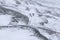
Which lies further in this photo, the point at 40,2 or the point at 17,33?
the point at 40,2

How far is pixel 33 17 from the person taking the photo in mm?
1274

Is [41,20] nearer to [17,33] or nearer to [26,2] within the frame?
[17,33]

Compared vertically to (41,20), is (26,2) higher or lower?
higher

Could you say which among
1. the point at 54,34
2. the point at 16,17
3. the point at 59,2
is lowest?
the point at 54,34

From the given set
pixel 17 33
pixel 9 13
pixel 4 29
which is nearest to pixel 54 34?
pixel 17 33

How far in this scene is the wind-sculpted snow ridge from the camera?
1117mm

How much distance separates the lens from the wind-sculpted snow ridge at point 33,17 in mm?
1117

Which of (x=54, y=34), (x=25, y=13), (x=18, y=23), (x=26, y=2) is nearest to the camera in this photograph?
(x=54, y=34)

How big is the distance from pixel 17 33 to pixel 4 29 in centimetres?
11

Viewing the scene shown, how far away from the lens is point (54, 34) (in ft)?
3.54

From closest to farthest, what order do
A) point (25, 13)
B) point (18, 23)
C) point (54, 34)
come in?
point (54, 34) → point (18, 23) → point (25, 13)

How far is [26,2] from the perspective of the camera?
1.52 meters

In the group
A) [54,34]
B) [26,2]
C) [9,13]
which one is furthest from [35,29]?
[26,2]

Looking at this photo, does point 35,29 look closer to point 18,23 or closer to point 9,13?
point 18,23
